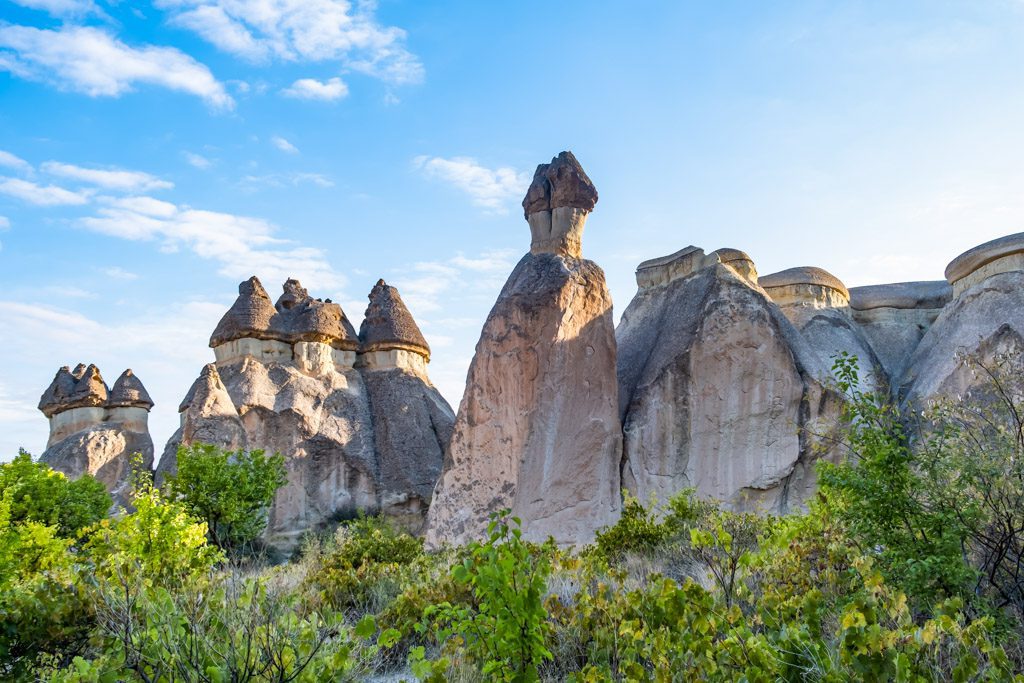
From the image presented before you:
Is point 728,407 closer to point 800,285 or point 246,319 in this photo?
point 800,285

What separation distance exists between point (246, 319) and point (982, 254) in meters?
14.7

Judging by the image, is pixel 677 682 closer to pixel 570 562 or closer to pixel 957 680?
pixel 957 680

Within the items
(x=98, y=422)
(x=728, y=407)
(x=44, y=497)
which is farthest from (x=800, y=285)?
(x=98, y=422)

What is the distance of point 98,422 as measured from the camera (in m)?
20.5

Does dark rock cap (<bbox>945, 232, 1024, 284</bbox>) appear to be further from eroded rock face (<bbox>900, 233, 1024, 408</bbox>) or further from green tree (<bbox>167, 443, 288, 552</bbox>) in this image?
green tree (<bbox>167, 443, 288, 552</bbox>)

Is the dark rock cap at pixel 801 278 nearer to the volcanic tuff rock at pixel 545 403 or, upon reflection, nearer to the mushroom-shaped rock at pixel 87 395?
the volcanic tuff rock at pixel 545 403

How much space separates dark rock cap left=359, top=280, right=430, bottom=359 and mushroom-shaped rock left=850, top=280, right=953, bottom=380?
9.99 m

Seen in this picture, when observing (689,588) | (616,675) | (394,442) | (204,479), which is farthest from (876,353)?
(689,588)

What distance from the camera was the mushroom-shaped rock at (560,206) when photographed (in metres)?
12.1

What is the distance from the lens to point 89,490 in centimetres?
1524

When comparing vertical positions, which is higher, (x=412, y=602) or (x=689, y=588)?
(x=689, y=588)

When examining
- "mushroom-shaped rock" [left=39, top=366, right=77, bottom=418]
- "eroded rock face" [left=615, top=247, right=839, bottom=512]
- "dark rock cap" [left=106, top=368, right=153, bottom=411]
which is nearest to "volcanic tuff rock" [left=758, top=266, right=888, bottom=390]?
"eroded rock face" [left=615, top=247, right=839, bottom=512]

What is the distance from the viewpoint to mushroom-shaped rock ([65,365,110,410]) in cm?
2053

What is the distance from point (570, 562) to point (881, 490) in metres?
2.18
